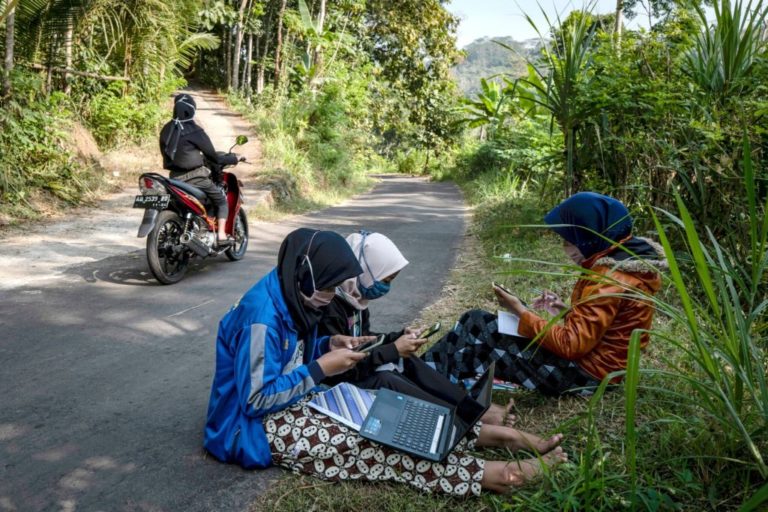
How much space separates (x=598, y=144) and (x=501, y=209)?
3785mm

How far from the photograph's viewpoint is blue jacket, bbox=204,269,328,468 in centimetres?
236

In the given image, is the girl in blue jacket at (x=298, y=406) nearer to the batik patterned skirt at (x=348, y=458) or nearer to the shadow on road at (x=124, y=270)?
the batik patterned skirt at (x=348, y=458)

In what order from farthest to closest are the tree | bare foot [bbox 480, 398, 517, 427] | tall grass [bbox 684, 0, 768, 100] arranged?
the tree
tall grass [bbox 684, 0, 768, 100]
bare foot [bbox 480, 398, 517, 427]

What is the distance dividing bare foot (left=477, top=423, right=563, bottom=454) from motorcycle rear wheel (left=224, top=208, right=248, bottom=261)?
457cm

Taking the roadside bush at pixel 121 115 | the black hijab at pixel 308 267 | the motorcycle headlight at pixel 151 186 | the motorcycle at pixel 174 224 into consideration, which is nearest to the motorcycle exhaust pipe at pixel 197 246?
the motorcycle at pixel 174 224

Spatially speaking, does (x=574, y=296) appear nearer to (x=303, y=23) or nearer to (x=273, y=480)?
→ (x=273, y=480)

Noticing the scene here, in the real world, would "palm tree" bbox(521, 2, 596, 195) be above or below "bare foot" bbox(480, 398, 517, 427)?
above

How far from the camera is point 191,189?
18.7 feet

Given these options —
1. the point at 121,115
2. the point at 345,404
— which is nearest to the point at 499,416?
the point at 345,404

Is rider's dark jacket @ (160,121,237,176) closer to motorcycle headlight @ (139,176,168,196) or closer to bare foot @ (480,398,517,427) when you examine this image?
motorcycle headlight @ (139,176,168,196)

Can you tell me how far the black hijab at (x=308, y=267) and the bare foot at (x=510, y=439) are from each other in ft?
3.11

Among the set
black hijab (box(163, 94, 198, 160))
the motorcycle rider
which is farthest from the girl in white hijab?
black hijab (box(163, 94, 198, 160))

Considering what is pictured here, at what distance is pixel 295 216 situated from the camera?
34.9 ft

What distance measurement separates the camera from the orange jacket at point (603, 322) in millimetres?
2748
